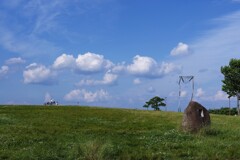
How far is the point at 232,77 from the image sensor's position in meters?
66.4

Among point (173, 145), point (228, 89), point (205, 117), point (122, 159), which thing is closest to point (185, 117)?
point (205, 117)

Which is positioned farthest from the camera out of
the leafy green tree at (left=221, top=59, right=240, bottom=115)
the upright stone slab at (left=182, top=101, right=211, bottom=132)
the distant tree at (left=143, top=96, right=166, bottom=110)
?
the distant tree at (left=143, top=96, right=166, bottom=110)

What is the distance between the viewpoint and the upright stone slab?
83.5 feet

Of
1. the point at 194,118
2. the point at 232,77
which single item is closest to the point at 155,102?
the point at 232,77

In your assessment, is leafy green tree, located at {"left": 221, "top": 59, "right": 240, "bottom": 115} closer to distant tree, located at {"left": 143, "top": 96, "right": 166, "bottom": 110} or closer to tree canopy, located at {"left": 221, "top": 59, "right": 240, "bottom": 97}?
tree canopy, located at {"left": 221, "top": 59, "right": 240, "bottom": 97}

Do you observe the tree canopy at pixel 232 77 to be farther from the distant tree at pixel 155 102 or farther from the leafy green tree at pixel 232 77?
the distant tree at pixel 155 102

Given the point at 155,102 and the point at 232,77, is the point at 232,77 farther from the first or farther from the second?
the point at 155,102

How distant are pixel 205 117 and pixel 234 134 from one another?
7.01ft

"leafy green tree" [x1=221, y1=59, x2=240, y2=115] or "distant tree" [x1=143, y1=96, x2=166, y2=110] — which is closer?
"leafy green tree" [x1=221, y1=59, x2=240, y2=115]

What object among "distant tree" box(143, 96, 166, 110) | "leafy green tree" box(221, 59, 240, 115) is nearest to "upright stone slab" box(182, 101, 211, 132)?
"leafy green tree" box(221, 59, 240, 115)

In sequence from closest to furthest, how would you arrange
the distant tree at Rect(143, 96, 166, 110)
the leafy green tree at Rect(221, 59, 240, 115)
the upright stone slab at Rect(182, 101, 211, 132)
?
the upright stone slab at Rect(182, 101, 211, 132) < the leafy green tree at Rect(221, 59, 240, 115) < the distant tree at Rect(143, 96, 166, 110)

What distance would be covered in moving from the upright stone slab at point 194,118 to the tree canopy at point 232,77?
41447 millimetres

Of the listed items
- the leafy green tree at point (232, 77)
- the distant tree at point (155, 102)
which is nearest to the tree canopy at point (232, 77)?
the leafy green tree at point (232, 77)

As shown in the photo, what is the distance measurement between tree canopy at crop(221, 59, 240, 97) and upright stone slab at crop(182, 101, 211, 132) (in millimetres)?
41447
